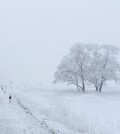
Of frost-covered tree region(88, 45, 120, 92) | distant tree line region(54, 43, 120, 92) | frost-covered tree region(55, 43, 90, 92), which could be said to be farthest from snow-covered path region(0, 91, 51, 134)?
frost-covered tree region(55, 43, 90, 92)

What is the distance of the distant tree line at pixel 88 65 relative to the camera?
59.8 metres

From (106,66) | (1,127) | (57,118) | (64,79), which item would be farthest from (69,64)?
(1,127)

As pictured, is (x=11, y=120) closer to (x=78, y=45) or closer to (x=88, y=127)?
(x=88, y=127)

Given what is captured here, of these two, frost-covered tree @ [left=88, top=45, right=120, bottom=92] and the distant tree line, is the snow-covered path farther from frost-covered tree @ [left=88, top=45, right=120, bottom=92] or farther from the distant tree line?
the distant tree line

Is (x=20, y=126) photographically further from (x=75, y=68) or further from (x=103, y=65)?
(x=103, y=65)

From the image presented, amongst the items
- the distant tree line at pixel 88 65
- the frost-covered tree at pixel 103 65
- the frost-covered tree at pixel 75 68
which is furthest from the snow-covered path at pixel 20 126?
the frost-covered tree at pixel 75 68

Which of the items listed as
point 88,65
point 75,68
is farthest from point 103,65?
point 75,68

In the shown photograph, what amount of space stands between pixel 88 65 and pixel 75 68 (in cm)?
269

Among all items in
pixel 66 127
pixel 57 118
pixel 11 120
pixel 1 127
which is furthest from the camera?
pixel 57 118

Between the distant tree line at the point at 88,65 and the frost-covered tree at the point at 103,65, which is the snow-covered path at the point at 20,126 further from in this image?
the distant tree line at the point at 88,65

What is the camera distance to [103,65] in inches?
2386

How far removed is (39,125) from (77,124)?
2.32 metres

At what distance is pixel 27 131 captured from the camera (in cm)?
1462

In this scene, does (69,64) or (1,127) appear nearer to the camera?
(1,127)
